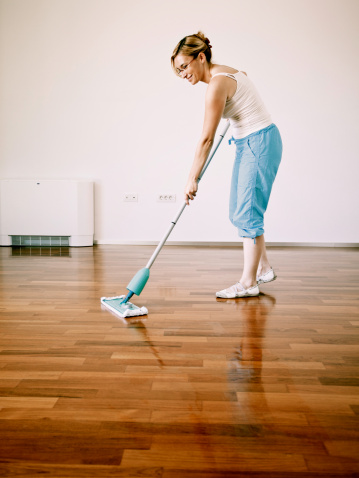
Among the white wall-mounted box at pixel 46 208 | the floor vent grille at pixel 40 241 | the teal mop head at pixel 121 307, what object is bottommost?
the floor vent grille at pixel 40 241

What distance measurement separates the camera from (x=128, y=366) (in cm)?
127

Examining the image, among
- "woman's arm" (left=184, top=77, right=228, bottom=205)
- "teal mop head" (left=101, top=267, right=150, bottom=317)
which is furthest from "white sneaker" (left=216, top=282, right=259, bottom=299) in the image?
"woman's arm" (left=184, top=77, right=228, bottom=205)

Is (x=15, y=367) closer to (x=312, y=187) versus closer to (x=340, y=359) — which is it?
(x=340, y=359)

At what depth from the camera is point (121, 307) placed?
71.1 inches

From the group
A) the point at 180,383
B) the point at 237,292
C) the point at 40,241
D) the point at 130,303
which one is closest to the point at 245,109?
the point at 237,292

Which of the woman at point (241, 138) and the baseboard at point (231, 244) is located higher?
the woman at point (241, 138)

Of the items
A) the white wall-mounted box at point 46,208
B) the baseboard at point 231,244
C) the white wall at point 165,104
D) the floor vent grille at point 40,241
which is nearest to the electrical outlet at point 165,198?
the white wall at point 165,104

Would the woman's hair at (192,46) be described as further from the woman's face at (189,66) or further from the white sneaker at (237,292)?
the white sneaker at (237,292)

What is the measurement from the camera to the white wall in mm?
3598

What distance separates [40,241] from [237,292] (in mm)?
2132

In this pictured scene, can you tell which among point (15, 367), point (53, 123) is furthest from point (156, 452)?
point (53, 123)

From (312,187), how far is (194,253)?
1.18 metres

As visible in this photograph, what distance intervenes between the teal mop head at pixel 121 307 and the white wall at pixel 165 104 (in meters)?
1.86

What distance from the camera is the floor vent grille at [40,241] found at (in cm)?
362
